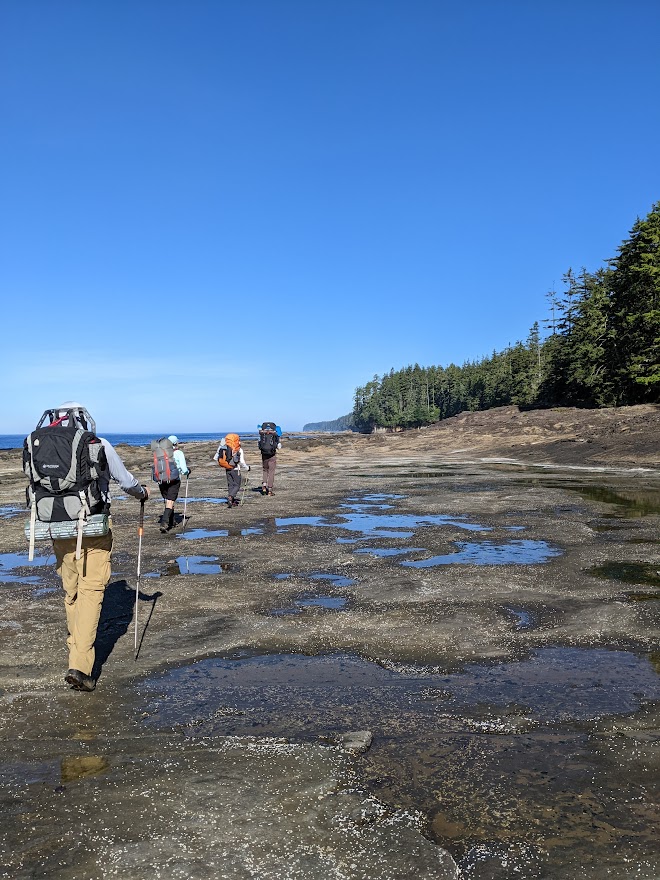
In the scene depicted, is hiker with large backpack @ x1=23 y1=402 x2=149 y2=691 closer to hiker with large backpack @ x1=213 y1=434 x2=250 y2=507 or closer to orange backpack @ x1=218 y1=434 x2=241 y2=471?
hiker with large backpack @ x1=213 y1=434 x2=250 y2=507

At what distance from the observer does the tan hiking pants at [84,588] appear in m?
5.61

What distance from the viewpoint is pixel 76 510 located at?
18.7 feet

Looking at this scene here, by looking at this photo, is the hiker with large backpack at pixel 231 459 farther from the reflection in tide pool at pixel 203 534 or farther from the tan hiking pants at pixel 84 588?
the tan hiking pants at pixel 84 588

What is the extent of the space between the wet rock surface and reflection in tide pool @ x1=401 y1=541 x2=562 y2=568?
0.31 feet

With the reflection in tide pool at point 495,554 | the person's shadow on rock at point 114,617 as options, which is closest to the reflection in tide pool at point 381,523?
the reflection in tide pool at point 495,554

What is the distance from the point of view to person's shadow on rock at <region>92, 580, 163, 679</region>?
6637mm

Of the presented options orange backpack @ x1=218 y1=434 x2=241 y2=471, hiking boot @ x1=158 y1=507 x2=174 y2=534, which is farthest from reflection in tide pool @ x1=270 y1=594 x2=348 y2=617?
orange backpack @ x1=218 y1=434 x2=241 y2=471

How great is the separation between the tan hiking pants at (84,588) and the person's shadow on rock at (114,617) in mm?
381

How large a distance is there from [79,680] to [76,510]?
4.83ft

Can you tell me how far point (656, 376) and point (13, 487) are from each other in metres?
44.2

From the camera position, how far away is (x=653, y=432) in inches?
1364

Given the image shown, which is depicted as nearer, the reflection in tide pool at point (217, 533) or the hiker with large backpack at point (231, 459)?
the reflection in tide pool at point (217, 533)

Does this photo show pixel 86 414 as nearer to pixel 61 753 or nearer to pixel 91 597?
pixel 91 597

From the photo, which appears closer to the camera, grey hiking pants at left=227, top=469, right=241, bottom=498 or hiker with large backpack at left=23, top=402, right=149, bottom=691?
hiker with large backpack at left=23, top=402, right=149, bottom=691
